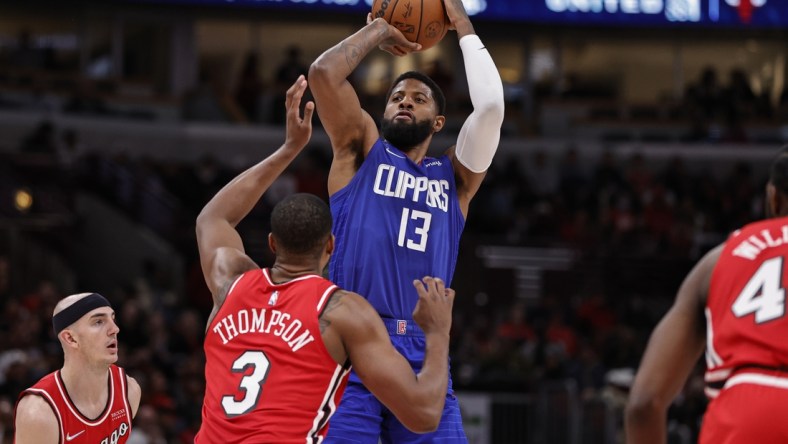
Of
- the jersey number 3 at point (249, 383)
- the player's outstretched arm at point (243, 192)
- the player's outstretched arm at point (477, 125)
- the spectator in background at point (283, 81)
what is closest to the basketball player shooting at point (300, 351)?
the jersey number 3 at point (249, 383)

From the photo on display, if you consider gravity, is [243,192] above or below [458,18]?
below

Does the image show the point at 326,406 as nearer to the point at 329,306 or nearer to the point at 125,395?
the point at 329,306

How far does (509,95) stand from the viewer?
27.1 meters

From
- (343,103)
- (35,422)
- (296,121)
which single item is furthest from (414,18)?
(35,422)

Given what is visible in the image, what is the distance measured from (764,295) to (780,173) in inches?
17.0

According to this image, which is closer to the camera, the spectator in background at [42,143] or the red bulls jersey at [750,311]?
the red bulls jersey at [750,311]

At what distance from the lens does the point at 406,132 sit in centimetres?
611

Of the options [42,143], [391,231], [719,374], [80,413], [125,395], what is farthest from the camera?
[42,143]

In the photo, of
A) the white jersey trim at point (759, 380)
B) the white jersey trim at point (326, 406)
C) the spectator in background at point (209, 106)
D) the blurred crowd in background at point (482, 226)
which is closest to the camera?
the white jersey trim at point (759, 380)

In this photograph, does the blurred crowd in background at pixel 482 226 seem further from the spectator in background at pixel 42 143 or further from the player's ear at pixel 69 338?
the player's ear at pixel 69 338

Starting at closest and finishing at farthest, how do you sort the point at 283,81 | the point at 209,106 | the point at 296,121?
the point at 296,121, the point at 209,106, the point at 283,81

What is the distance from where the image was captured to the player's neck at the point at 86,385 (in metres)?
6.37

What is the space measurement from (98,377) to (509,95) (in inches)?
838

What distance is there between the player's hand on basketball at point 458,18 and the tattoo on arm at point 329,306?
226cm
